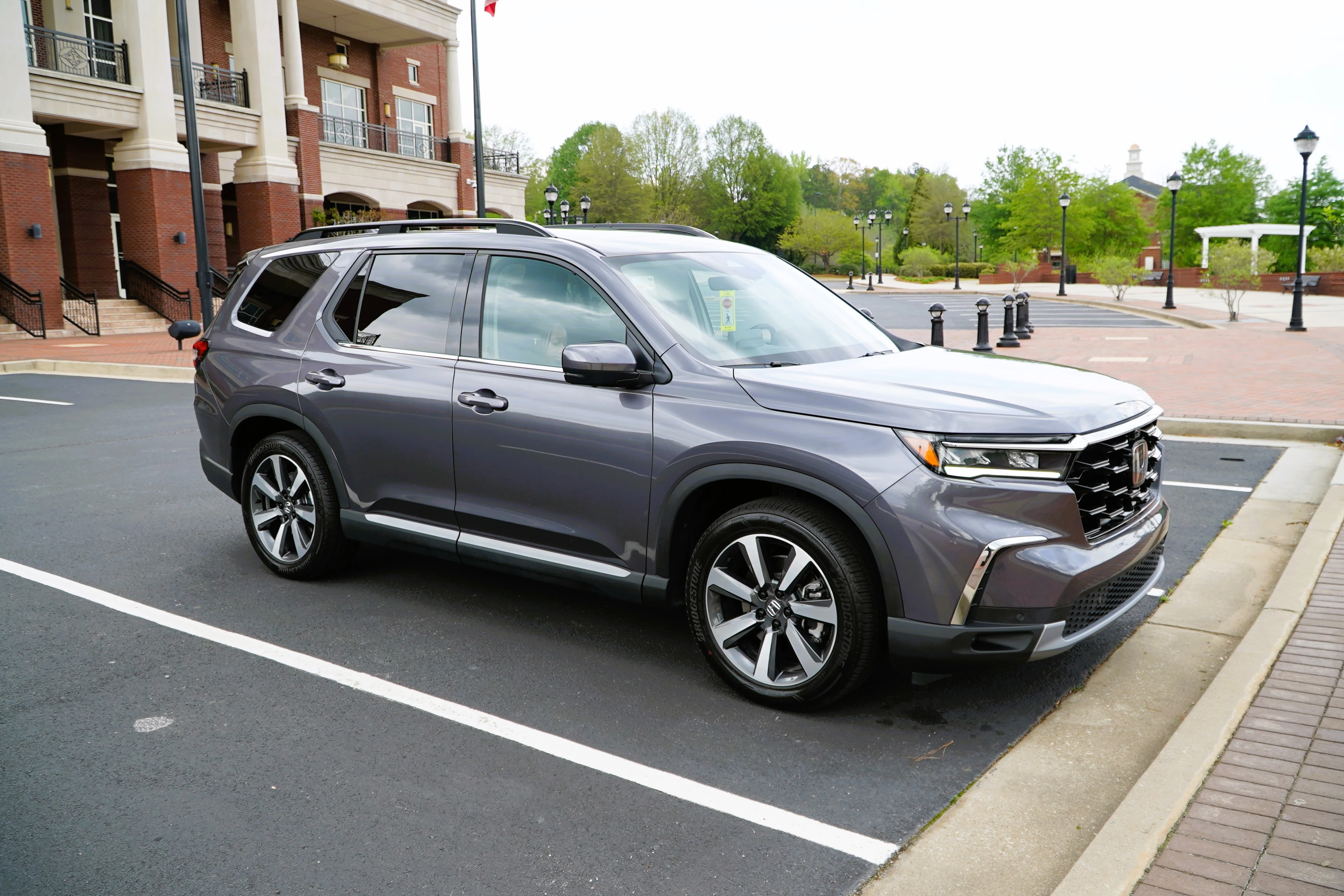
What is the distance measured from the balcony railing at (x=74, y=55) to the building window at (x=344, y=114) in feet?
30.1

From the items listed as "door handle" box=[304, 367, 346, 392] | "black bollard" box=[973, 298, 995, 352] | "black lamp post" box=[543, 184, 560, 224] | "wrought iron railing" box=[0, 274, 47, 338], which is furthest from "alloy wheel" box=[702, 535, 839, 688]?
"black lamp post" box=[543, 184, 560, 224]

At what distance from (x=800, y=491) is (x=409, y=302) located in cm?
238

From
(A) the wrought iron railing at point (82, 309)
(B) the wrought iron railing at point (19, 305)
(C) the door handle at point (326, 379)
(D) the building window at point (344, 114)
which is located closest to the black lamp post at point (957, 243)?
(D) the building window at point (344, 114)

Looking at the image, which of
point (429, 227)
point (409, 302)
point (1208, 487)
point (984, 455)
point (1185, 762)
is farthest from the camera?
point (1208, 487)

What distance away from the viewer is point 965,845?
3.10m

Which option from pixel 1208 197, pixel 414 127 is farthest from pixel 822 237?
pixel 414 127

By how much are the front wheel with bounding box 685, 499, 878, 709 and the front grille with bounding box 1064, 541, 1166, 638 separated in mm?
704

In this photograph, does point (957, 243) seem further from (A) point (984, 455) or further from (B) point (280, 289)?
(A) point (984, 455)

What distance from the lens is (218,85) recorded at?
32688 mm

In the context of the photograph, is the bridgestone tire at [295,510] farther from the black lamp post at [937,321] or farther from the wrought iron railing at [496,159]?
the wrought iron railing at [496,159]

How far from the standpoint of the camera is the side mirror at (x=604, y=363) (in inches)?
160

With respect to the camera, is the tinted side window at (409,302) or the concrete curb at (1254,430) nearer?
the tinted side window at (409,302)

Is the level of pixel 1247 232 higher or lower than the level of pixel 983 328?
higher

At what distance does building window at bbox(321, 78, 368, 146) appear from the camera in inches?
1544
